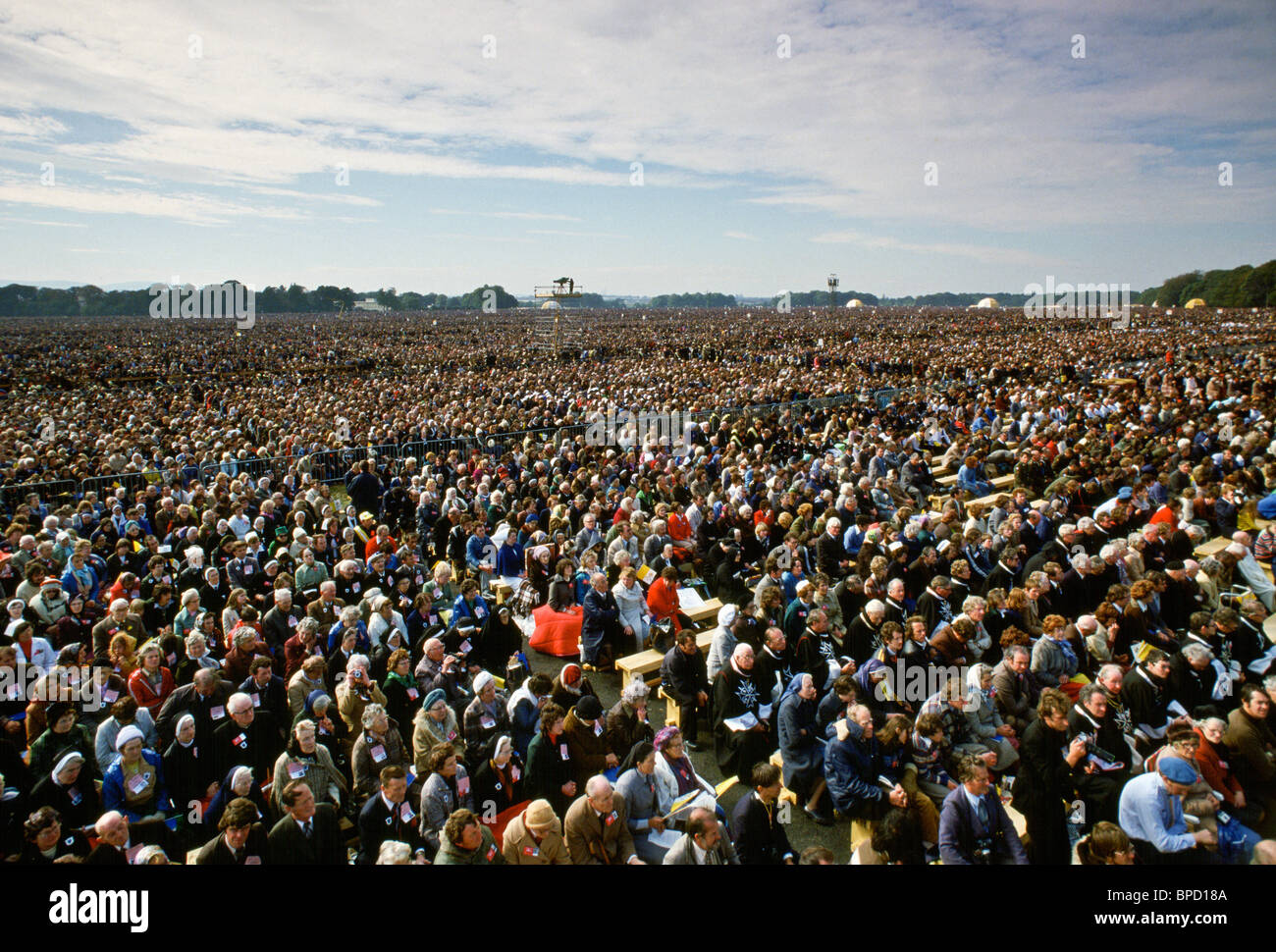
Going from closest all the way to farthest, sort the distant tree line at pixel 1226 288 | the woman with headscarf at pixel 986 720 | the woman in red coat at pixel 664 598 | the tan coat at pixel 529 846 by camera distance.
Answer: the tan coat at pixel 529 846 < the woman with headscarf at pixel 986 720 < the woman in red coat at pixel 664 598 < the distant tree line at pixel 1226 288

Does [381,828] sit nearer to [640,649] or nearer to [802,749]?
[802,749]

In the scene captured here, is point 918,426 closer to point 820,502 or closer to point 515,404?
point 820,502

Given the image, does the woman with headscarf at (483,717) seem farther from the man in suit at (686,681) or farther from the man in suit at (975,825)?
the man in suit at (975,825)

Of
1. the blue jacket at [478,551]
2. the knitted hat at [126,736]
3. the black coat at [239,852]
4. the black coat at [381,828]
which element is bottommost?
the black coat at [381,828]

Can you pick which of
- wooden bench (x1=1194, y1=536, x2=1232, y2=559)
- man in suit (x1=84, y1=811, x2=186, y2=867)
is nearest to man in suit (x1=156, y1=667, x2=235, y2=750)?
man in suit (x1=84, y1=811, x2=186, y2=867)

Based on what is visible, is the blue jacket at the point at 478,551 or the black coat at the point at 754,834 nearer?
the black coat at the point at 754,834

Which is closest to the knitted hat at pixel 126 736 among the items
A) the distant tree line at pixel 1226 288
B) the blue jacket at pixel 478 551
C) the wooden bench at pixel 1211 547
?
the blue jacket at pixel 478 551

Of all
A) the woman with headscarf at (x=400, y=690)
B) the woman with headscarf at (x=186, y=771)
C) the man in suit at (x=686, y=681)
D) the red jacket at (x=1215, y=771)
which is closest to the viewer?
the red jacket at (x=1215, y=771)
